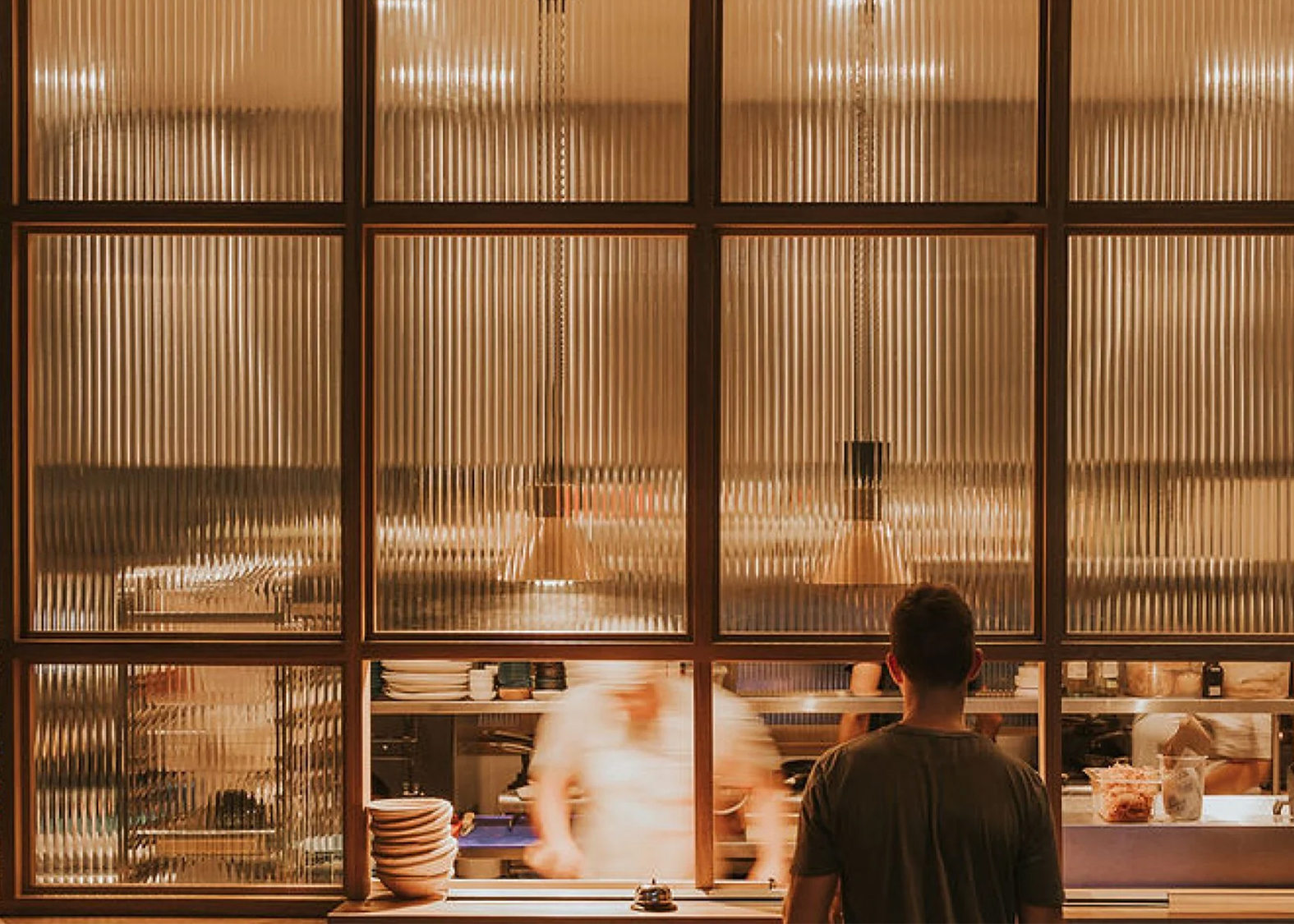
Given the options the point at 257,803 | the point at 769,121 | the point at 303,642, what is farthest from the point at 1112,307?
the point at 257,803

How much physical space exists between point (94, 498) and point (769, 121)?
83.0 inches

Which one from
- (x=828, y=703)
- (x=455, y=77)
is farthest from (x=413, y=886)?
(x=455, y=77)

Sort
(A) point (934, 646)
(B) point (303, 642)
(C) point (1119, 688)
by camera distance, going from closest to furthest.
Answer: (A) point (934, 646)
(B) point (303, 642)
(C) point (1119, 688)

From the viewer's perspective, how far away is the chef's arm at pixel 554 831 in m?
3.90

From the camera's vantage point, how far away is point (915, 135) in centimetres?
362

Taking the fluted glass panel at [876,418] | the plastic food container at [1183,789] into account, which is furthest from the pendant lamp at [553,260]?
the plastic food container at [1183,789]

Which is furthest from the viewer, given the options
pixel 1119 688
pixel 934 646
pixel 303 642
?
pixel 1119 688

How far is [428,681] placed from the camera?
15.1ft

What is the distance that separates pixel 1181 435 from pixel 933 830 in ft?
5.84

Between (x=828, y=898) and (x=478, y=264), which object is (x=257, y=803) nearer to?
(x=478, y=264)

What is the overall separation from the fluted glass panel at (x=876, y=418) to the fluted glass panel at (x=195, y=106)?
4.02ft

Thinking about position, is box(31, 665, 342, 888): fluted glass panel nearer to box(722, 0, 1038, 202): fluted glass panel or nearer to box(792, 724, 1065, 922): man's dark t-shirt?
box(792, 724, 1065, 922): man's dark t-shirt

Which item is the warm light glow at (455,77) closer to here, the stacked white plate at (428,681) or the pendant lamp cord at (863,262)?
the pendant lamp cord at (863,262)

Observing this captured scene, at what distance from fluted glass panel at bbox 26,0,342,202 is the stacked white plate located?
1.73m
